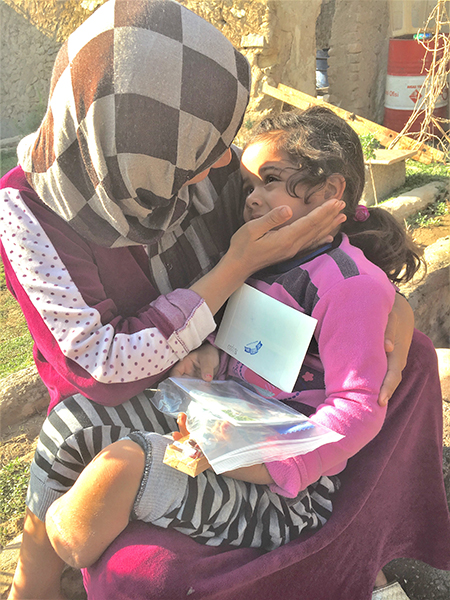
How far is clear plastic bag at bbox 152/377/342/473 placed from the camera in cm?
120

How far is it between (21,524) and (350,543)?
1304 mm

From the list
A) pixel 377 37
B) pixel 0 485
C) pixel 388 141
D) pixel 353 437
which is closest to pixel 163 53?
pixel 353 437

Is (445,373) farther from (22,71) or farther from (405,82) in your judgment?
(22,71)

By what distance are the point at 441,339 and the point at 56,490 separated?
2.97m

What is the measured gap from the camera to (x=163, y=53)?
1.21 metres

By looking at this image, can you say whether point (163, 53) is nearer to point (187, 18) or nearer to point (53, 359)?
point (187, 18)

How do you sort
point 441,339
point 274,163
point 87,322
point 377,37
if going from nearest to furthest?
1. point 87,322
2. point 274,163
3. point 441,339
4. point 377,37

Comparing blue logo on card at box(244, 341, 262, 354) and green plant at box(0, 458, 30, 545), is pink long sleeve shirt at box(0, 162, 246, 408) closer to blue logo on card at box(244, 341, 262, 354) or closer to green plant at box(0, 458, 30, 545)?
blue logo on card at box(244, 341, 262, 354)

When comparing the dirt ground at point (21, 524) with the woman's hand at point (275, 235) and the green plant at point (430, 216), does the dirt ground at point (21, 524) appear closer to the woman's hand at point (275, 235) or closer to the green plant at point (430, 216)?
the woman's hand at point (275, 235)

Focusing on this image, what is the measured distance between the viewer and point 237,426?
4.30 ft

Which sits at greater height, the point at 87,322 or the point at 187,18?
the point at 187,18

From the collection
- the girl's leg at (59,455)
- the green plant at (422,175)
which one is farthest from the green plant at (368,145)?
the girl's leg at (59,455)

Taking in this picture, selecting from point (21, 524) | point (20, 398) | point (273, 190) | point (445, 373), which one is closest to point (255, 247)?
point (273, 190)

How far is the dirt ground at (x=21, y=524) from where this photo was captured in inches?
75.4
